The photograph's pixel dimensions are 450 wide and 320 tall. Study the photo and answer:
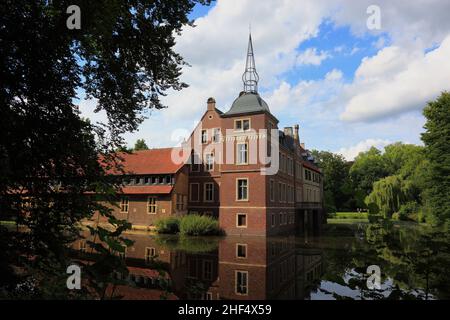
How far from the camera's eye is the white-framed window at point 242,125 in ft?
100

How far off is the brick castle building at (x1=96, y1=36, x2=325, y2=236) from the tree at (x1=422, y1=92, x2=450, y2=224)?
13.8 metres

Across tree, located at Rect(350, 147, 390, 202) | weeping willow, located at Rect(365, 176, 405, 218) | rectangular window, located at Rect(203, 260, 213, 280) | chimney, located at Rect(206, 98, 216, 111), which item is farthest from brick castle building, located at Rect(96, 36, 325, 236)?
tree, located at Rect(350, 147, 390, 202)

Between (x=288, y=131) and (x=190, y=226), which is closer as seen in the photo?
(x=190, y=226)

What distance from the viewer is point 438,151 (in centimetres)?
3488

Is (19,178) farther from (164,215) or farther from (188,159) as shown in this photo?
(188,159)

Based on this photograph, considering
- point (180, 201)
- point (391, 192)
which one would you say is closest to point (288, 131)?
point (180, 201)

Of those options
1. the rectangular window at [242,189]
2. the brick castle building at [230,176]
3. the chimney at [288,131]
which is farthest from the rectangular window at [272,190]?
the chimney at [288,131]

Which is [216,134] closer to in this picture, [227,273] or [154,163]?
[154,163]

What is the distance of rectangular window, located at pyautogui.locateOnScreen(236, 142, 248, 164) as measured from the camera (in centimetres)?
3060

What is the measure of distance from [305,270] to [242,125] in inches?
742

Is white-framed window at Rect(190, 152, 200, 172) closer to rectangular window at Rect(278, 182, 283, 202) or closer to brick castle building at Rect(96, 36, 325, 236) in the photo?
brick castle building at Rect(96, 36, 325, 236)

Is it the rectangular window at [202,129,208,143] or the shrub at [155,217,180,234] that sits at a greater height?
the rectangular window at [202,129,208,143]

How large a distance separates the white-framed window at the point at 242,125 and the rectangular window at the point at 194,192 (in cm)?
872
